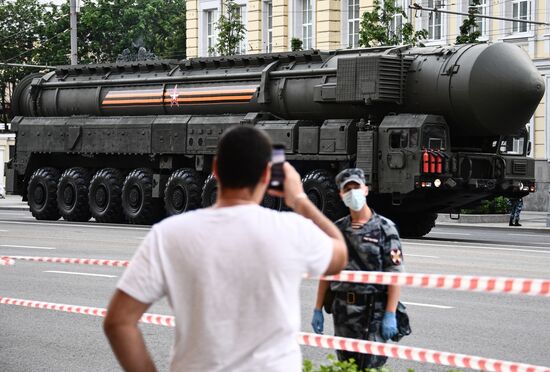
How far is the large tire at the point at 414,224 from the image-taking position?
1155 inches

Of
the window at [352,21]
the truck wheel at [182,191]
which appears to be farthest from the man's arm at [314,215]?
the window at [352,21]

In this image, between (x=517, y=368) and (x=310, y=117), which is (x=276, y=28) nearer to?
(x=310, y=117)

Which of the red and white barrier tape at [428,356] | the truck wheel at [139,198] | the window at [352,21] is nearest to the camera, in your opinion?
the red and white barrier tape at [428,356]

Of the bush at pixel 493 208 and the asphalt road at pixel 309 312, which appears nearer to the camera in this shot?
the asphalt road at pixel 309 312

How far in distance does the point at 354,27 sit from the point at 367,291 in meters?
44.0

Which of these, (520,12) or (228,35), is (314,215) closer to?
(520,12)

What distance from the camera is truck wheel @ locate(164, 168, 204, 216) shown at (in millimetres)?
31281

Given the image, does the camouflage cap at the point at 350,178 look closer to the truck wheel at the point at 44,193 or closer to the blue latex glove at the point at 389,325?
the blue latex glove at the point at 389,325

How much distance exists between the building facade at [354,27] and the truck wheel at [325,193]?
16.2m

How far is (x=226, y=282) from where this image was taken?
15.7ft

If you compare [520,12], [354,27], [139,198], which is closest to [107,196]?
[139,198]

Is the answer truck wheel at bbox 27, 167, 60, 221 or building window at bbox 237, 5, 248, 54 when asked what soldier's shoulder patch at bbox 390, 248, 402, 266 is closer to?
truck wheel at bbox 27, 167, 60, 221

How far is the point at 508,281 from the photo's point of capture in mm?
7809

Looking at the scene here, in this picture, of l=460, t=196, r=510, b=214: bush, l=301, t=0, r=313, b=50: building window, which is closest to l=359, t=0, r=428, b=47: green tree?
l=460, t=196, r=510, b=214: bush
